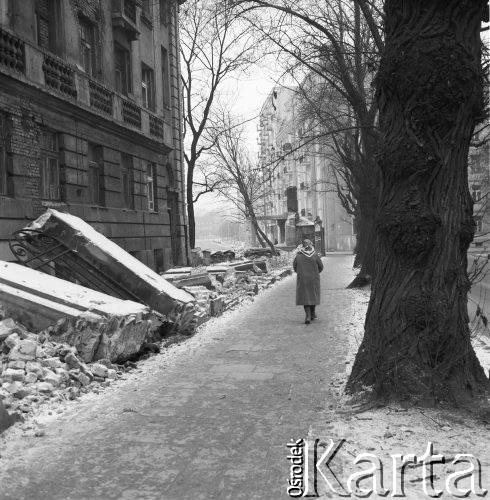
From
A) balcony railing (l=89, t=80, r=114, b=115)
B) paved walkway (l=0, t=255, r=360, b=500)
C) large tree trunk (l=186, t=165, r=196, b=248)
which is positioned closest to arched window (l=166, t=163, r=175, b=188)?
large tree trunk (l=186, t=165, r=196, b=248)

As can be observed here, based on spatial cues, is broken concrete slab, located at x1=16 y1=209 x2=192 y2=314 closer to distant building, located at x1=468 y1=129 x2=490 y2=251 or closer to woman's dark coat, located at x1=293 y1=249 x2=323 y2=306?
woman's dark coat, located at x1=293 y1=249 x2=323 y2=306

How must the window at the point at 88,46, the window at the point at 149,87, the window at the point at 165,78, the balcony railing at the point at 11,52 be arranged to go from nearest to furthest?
the balcony railing at the point at 11,52 → the window at the point at 88,46 → the window at the point at 149,87 → the window at the point at 165,78

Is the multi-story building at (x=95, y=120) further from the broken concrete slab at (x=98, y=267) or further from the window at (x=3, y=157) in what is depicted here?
the broken concrete slab at (x=98, y=267)

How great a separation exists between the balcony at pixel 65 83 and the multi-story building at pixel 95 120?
28mm

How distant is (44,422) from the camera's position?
16.0 feet

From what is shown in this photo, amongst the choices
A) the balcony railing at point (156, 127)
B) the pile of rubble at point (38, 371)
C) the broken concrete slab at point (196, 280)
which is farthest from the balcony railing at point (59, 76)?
the pile of rubble at point (38, 371)

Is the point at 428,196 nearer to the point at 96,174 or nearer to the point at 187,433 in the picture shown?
the point at 187,433

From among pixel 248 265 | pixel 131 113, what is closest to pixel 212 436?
pixel 131 113

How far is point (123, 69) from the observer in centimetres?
1942

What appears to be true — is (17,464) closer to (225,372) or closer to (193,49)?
(225,372)

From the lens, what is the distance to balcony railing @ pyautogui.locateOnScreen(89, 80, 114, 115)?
51.2 feet

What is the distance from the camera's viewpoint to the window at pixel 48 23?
14156 mm

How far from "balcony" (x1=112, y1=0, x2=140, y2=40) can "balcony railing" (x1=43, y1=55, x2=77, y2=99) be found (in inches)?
173

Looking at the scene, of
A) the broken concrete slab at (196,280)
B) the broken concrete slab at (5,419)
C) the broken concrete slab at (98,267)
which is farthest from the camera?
the broken concrete slab at (196,280)
